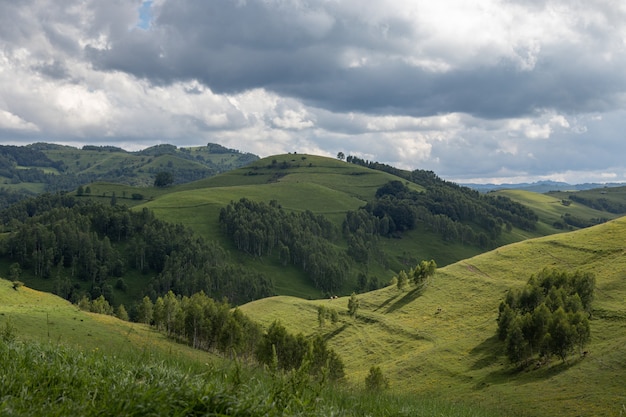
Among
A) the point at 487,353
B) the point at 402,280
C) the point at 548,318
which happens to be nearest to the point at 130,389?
the point at 548,318

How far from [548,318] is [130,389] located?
93.5 meters

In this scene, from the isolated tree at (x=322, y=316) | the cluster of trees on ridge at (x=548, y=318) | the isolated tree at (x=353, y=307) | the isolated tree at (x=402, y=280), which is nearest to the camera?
the cluster of trees on ridge at (x=548, y=318)

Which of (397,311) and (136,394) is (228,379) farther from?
(397,311)

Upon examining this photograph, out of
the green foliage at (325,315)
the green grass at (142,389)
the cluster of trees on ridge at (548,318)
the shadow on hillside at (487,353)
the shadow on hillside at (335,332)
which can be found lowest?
the shadow on hillside at (335,332)

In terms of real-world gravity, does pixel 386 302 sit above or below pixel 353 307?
below

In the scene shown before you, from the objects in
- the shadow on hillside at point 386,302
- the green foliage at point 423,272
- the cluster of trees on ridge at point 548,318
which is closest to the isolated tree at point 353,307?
the shadow on hillside at point 386,302

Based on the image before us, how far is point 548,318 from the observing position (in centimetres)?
8788

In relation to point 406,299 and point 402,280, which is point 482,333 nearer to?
point 406,299

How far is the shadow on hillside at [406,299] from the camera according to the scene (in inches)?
5778

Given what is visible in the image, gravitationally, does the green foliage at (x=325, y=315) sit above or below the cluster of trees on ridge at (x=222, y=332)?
below

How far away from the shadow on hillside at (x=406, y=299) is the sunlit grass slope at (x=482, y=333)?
37 centimetres

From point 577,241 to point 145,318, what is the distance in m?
133

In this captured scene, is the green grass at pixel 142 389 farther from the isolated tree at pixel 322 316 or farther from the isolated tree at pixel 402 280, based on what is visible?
the isolated tree at pixel 402 280

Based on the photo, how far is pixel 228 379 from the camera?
988 cm
